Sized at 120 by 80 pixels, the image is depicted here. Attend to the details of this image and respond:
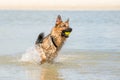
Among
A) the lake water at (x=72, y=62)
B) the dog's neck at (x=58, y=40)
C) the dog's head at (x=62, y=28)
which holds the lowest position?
the lake water at (x=72, y=62)

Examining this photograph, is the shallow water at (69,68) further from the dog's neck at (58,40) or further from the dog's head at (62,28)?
the dog's head at (62,28)

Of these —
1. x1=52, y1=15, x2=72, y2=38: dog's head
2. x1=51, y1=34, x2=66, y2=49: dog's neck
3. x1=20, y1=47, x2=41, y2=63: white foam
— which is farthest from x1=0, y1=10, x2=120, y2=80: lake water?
x1=52, y1=15, x2=72, y2=38: dog's head

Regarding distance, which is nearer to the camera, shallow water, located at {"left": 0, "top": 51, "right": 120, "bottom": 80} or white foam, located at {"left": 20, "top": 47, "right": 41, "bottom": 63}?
shallow water, located at {"left": 0, "top": 51, "right": 120, "bottom": 80}

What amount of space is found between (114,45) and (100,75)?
5.43m

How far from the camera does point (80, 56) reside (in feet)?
47.0

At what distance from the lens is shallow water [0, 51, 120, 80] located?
36.3 feet

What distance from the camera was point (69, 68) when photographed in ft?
40.2

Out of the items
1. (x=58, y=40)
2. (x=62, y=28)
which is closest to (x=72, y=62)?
(x=58, y=40)

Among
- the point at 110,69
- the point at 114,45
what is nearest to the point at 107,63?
the point at 110,69

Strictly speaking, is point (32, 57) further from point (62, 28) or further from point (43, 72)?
point (43, 72)

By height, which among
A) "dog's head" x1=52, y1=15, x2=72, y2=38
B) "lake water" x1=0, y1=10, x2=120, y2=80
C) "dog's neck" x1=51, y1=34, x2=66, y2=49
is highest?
"dog's head" x1=52, y1=15, x2=72, y2=38

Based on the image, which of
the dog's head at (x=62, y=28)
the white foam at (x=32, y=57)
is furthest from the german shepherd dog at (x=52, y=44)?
the white foam at (x=32, y=57)

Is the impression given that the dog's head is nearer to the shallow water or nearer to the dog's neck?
the dog's neck

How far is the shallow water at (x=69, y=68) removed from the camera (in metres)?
11.1
